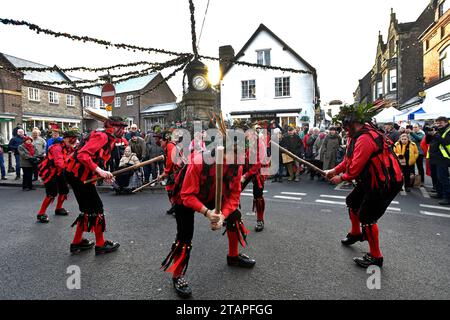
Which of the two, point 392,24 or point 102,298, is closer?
point 102,298

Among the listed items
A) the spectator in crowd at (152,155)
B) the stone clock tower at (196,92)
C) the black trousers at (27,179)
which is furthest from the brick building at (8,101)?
the spectator in crowd at (152,155)

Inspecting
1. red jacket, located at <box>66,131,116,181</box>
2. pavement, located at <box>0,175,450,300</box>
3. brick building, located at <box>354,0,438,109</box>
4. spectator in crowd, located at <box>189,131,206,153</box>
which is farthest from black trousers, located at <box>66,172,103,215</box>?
brick building, located at <box>354,0,438,109</box>

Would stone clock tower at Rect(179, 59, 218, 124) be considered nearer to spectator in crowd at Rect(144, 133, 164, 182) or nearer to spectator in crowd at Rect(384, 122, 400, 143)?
spectator in crowd at Rect(144, 133, 164, 182)

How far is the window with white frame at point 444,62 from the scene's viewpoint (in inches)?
742

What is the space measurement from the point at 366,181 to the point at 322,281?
Result: 53.1 inches

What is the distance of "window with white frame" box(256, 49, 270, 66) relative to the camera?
80.9 feet

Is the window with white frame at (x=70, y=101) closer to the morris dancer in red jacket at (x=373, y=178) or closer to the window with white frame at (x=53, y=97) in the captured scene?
the window with white frame at (x=53, y=97)

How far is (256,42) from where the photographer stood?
24.8 metres

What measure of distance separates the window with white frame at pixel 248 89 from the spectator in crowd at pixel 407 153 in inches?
689

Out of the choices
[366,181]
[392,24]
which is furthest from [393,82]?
[366,181]

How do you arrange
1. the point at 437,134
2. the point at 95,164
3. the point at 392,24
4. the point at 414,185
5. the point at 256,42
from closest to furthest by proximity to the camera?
the point at 95,164 → the point at 437,134 → the point at 414,185 → the point at 256,42 → the point at 392,24

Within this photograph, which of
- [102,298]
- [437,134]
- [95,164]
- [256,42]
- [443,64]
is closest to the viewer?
[102,298]
